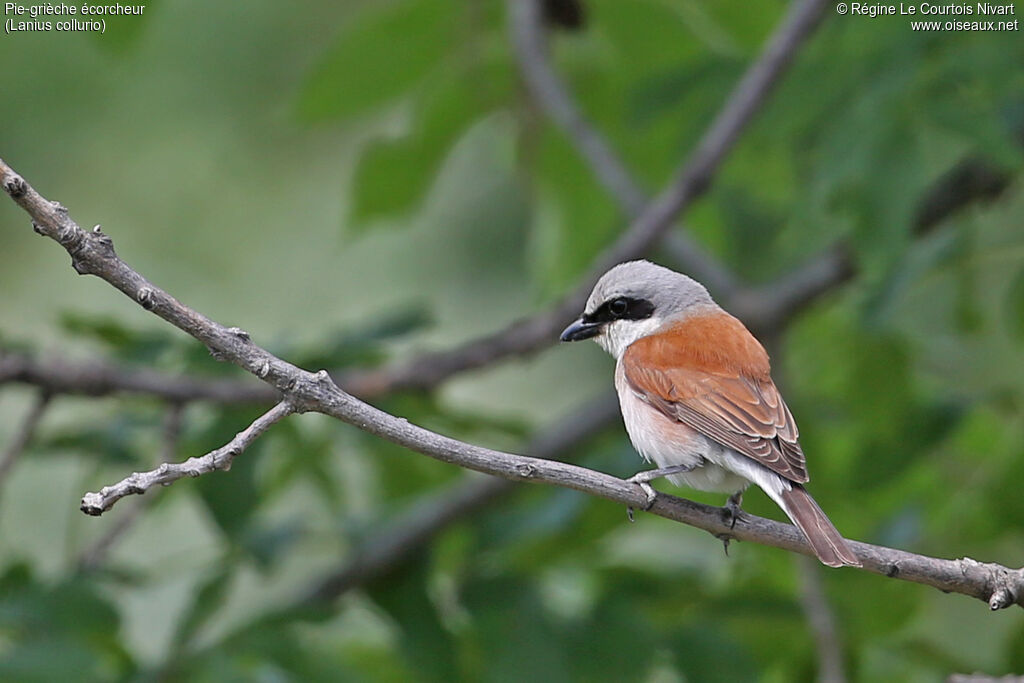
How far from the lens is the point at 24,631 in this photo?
3.66m

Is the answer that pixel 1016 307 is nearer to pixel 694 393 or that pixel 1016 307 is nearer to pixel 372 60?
pixel 694 393

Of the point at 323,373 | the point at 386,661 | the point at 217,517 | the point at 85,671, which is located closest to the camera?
the point at 323,373

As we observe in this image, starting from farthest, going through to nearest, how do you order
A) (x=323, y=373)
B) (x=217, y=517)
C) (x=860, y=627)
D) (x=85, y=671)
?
(x=860, y=627), (x=217, y=517), (x=85, y=671), (x=323, y=373)

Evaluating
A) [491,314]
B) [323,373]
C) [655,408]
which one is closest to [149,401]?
[655,408]

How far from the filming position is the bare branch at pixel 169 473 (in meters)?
2.01

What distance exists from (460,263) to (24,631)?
504 cm

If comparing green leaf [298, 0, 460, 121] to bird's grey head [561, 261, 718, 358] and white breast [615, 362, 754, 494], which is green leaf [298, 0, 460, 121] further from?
white breast [615, 362, 754, 494]

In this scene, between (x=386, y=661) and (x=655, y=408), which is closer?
(x=655, y=408)

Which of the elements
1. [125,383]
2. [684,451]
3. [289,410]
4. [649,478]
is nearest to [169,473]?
[289,410]

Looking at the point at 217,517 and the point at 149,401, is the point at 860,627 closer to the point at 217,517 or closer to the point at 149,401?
the point at 217,517

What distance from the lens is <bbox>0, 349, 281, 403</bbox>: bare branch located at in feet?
13.1

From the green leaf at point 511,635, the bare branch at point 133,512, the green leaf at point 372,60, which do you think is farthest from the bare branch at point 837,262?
the bare branch at point 133,512

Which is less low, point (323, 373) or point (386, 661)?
point (386, 661)

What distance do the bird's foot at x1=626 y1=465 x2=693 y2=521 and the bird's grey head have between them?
609mm
